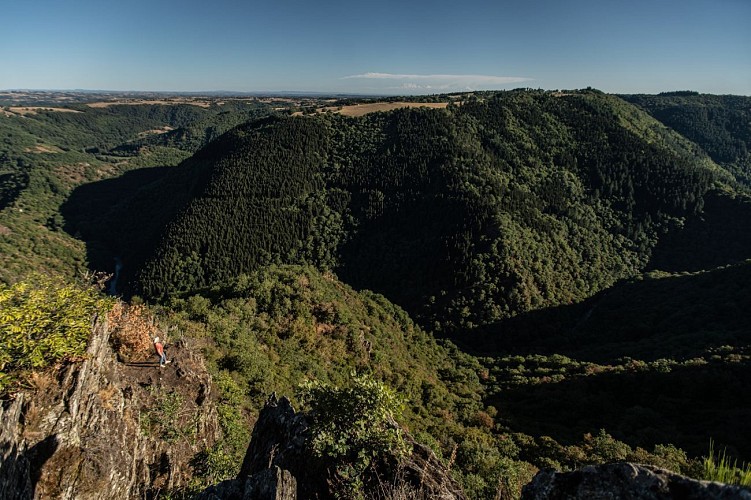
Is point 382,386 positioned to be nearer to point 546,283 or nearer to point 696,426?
point 696,426

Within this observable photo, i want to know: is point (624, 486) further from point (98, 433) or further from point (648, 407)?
point (648, 407)

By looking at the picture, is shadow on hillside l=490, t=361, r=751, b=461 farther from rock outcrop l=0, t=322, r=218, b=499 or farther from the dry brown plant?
the dry brown plant

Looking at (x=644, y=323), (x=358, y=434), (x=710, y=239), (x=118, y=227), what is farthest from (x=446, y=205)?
(x=118, y=227)

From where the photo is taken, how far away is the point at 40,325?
47.4ft

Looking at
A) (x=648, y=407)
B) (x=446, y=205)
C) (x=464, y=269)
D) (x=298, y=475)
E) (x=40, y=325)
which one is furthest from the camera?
(x=446, y=205)

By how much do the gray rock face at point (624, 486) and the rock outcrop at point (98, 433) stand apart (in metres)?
14.1

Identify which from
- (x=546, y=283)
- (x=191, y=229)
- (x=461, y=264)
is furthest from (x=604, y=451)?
(x=191, y=229)

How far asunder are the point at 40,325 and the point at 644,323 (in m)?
95.5

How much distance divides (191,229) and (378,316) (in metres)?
87.6

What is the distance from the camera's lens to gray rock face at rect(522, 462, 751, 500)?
620 cm

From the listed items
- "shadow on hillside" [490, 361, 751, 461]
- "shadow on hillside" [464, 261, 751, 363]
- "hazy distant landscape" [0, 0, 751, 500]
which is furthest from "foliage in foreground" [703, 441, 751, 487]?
"shadow on hillside" [464, 261, 751, 363]

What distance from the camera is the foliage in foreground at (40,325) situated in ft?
44.8

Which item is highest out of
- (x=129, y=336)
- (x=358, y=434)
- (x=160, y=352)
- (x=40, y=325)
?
(x=40, y=325)

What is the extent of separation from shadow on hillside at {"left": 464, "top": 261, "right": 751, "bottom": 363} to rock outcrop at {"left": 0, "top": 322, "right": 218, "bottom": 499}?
69783 millimetres
